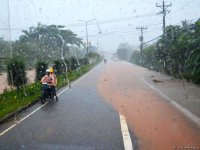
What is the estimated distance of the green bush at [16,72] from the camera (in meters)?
18.7

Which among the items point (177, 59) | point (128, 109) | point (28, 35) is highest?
point (28, 35)

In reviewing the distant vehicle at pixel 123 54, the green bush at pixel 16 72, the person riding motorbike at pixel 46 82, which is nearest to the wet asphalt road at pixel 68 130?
the person riding motorbike at pixel 46 82

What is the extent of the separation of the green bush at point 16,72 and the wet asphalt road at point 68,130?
666 centimetres

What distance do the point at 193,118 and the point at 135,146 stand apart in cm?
380

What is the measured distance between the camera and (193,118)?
10.1 m

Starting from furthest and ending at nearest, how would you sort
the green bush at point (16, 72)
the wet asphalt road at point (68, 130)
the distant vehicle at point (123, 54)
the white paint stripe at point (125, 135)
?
the distant vehicle at point (123, 54) < the green bush at point (16, 72) < the wet asphalt road at point (68, 130) < the white paint stripe at point (125, 135)

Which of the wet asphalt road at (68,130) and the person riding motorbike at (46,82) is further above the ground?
the person riding motorbike at (46,82)

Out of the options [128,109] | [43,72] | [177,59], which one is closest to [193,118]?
[128,109]

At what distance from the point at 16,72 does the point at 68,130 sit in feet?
36.5

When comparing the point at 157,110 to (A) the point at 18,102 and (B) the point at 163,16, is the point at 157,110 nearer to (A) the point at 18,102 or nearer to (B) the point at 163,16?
(A) the point at 18,102

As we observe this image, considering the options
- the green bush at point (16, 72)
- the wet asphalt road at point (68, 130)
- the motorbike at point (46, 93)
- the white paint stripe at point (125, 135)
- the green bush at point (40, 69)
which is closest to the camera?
the white paint stripe at point (125, 135)

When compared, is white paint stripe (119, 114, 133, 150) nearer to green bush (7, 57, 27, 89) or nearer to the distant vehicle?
green bush (7, 57, 27, 89)

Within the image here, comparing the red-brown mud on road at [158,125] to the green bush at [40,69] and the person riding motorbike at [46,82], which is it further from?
the green bush at [40,69]

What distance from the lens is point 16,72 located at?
61.9 feet
